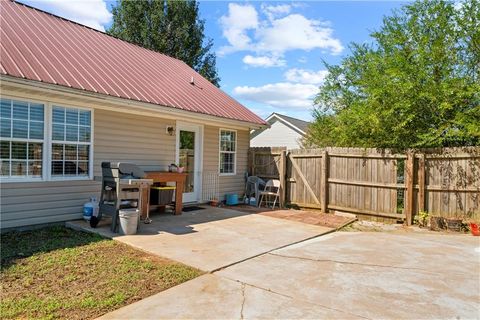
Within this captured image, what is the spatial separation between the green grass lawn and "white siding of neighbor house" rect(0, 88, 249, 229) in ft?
1.92

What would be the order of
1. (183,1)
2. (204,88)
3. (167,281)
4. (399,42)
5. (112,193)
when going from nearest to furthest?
(167,281), (112,193), (399,42), (204,88), (183,1)

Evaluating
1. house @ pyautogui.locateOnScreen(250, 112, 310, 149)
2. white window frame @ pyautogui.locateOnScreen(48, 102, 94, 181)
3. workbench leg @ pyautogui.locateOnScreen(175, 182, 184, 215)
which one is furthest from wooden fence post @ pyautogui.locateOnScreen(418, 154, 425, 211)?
house @ pyautogui.locateOnScreen(250, 112, 310, 149)

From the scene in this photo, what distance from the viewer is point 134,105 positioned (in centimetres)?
770

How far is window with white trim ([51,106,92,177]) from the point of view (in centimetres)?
684

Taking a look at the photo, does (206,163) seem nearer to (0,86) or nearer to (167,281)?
(0,86)

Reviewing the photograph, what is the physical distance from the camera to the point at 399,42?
384 inches

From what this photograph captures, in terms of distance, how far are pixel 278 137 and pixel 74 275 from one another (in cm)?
2196

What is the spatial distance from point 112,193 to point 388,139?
6.97m

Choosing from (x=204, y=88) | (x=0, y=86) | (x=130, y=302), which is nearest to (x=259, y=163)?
(x=204, y=88)

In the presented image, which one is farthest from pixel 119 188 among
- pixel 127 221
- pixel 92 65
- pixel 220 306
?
pixel 220 306

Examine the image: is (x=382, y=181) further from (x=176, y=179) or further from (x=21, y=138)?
(x=21, y=138)

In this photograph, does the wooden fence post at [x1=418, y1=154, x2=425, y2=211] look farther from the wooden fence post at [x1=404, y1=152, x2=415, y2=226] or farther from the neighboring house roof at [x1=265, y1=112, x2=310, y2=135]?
the neighboring house roof at [x1=265, y1=112, x2=310, y2=135]

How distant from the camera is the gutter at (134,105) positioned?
5.80 m

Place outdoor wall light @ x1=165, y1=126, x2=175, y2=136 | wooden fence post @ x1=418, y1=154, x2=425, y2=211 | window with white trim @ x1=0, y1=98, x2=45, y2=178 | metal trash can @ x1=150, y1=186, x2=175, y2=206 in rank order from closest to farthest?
window with white trim @ x1=0, y1=98, x2=45, y2=178
metal trash can @ x1=150, y1=186, x2=175, y2=206
wooden fence post @ x1=418, y1=154, x2=425, y2=211
outdoor wall light @ x1=165, y1=126, x2=175, y2=136
